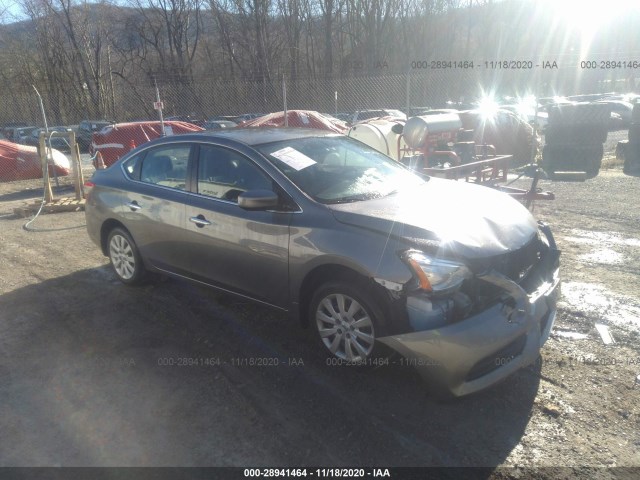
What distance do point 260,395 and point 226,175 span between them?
1.84 meters

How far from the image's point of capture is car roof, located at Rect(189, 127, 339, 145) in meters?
4.15

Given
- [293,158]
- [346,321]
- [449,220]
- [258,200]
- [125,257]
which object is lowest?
[125,257]

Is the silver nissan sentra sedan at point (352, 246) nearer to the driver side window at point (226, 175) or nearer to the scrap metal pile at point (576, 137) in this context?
the driver side window at point (226, 175)

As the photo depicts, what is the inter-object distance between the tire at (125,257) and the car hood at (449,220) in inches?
99.1

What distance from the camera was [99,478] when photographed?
8.36 feet

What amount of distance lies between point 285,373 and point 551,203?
22.4 ft

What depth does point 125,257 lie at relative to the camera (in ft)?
16.7

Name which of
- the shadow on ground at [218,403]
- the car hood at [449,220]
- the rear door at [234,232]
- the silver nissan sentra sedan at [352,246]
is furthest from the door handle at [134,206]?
the car hood at [449,220]

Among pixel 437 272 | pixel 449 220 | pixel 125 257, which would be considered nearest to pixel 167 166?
pixel 125 257

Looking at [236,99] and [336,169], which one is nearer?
[336,169]

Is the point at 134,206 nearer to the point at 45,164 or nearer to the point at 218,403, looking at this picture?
the point at 218,403

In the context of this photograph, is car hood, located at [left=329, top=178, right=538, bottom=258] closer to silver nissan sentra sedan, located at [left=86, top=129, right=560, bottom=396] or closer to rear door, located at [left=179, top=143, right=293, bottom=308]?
silver nissan sentra sedan, located at [left=86, top=129, right=560, bottom=396]

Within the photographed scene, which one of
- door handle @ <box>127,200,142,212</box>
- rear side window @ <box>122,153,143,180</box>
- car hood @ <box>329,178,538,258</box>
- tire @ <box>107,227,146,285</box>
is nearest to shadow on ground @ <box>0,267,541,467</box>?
tire @ <box>107,227,146,285</box>

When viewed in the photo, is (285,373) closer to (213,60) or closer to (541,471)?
(541,471)
